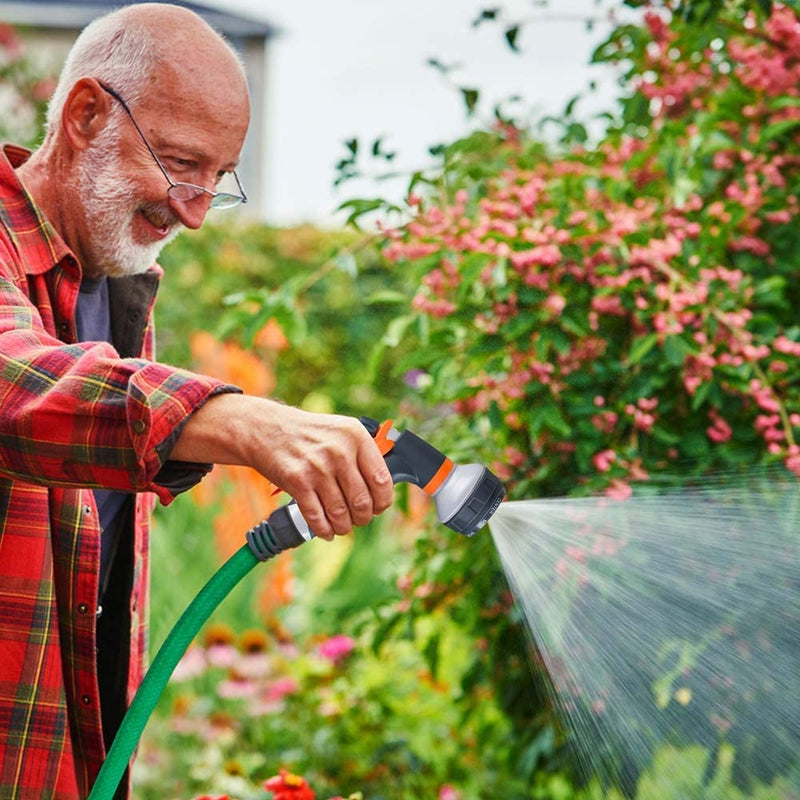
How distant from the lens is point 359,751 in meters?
3.08

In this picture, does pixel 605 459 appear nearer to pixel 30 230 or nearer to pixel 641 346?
pixel 641 346

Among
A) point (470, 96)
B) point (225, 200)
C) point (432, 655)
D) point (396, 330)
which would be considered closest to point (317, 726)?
point (432, 655)

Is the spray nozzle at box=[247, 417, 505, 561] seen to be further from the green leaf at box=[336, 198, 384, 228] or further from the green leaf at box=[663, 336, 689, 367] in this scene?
the green leaf at box=[336, 198, 384, 228]

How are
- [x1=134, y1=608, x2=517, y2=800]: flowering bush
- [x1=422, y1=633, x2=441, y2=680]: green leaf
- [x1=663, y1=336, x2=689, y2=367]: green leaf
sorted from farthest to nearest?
1. [x1=134, y1=608, x2=517, y2=800]: flowering bush
2. [x1=422, y1=633, x2=441, y2=680]: green leaf
3. [x1=663, y1=336, x2=689, y2=367]: green leaf

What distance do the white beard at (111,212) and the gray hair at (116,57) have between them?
76mm

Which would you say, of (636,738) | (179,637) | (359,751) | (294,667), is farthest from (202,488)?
(179,637)

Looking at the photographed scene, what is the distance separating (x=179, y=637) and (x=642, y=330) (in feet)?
4.74

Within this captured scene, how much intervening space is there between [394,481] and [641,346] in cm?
105

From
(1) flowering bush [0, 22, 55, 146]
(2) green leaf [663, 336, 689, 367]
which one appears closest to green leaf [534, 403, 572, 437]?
(2) green leaf [663, 336, 689, 367]

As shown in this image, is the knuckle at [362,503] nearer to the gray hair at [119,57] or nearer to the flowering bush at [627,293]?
the gray hair at [119,57]

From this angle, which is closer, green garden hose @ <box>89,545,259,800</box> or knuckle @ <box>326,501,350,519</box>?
knuckle @ <box>326,501,350,519</box>

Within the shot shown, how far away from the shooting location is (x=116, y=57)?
160 cm

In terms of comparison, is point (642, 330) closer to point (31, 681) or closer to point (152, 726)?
point (31, 681)

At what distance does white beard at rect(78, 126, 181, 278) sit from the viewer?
1615 mm
